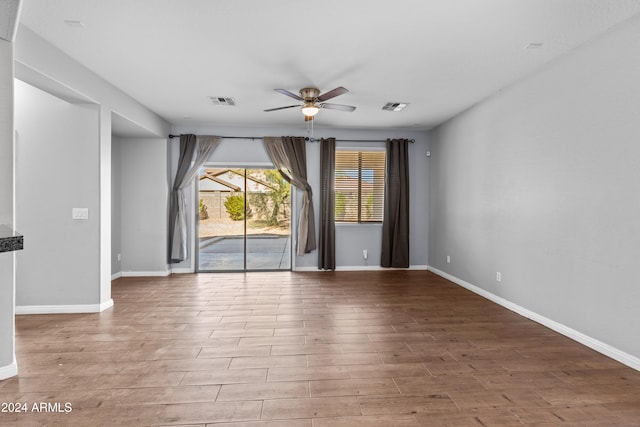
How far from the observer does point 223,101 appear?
5020mm

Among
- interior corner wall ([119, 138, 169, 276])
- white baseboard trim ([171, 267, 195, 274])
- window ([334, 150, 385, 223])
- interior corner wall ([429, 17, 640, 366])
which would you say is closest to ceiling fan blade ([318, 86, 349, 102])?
interior corner wall ([429, 17, 640, 366])

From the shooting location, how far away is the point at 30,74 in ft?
10.4

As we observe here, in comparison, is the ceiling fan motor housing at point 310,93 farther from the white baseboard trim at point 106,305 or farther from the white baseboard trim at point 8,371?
the white baseboard trim at point 8,371

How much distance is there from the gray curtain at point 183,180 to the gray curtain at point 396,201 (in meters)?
3.34

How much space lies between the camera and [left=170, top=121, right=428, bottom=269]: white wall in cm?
655

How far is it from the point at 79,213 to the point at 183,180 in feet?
7.92

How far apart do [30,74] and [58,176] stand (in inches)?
49.5

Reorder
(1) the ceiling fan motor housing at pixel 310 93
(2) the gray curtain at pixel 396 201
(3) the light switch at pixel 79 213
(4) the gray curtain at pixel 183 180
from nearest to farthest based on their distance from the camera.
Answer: (3) the light switch at pixel 79 213 → (1) the ceiling fan motor housing at pixel 310 93 → (4) the gray curtain at pixel 183 180 → (2) the gray curtain at pixel 396 201

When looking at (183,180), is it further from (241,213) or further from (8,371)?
(8,371)

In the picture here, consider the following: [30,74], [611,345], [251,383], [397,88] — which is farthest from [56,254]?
[611,345]

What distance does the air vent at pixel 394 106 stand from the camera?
16.8ft

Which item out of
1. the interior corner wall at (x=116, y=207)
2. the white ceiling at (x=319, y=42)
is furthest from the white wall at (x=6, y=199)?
the interior corner wall at (x=116, y=207)

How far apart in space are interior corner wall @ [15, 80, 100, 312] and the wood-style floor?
351 mm

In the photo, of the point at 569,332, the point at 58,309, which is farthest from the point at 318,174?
the point at 569,332
